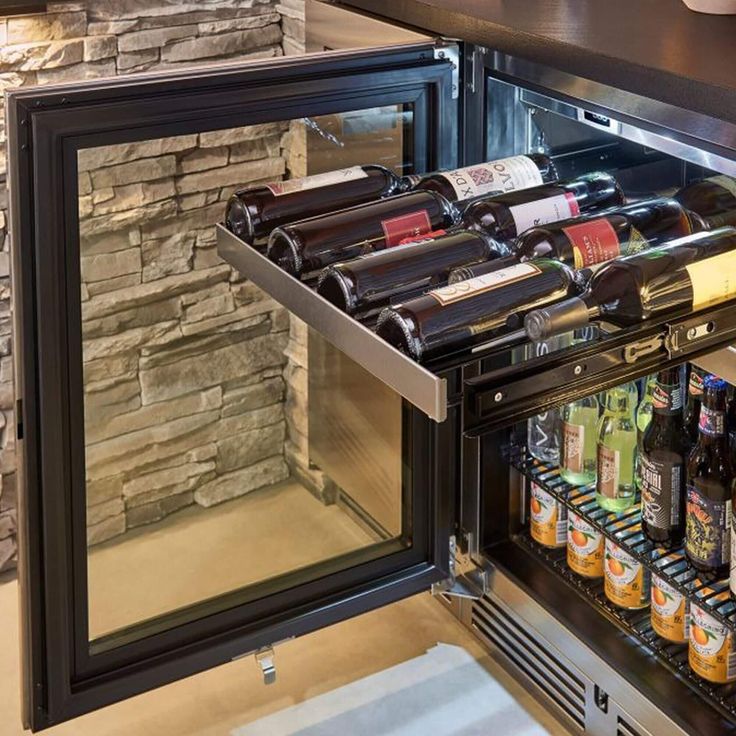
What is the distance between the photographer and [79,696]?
182 cm

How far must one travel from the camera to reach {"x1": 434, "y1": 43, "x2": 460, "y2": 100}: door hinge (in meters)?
1.85

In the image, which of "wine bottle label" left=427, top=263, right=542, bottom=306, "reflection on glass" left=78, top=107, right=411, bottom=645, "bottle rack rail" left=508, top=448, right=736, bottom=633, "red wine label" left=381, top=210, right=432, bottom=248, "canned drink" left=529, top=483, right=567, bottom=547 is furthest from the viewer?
"canned drink" left=529, top=483, right=567, bottom=547

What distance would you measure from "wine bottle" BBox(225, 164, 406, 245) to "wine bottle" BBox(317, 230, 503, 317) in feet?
0.56

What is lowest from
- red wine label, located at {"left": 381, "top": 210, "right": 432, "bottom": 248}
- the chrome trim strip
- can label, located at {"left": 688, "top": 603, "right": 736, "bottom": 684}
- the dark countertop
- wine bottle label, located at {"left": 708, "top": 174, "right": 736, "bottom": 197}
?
can label, located at {"left": 688, "top": 603, "right": 736, "bottom": 684}

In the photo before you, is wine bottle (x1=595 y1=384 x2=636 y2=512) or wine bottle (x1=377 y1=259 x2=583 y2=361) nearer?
wine bottle (x1=377 y1=259 x2=583 y2=361)

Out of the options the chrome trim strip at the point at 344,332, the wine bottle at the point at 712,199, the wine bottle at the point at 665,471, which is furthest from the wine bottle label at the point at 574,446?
the chrome trim strip at the point at 344,332

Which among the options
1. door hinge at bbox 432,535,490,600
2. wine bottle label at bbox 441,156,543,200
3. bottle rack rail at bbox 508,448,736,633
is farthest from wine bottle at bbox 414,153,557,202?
door hinge at bbox 432,535,490,600

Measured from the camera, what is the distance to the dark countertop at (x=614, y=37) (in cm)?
155

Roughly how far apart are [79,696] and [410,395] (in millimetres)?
760

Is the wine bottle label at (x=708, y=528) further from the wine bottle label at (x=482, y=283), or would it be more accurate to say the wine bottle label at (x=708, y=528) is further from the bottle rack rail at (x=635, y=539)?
the wine bottle label at (x=482, y=283)

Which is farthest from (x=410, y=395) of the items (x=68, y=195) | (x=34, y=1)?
(x=34, y=1)

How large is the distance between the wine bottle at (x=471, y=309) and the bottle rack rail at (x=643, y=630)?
2.33 ft

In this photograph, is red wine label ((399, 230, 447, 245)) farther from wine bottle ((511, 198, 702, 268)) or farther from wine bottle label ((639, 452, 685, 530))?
wine bottle label ((639, 452, 685, 530))

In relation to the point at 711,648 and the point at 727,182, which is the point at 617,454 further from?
the point at 727,182
